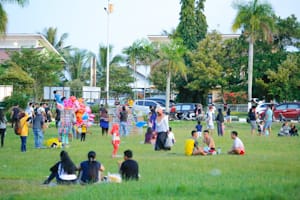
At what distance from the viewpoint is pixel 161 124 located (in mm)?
24969

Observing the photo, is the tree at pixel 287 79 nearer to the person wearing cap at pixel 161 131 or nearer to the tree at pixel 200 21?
the tree at pixel 200 21

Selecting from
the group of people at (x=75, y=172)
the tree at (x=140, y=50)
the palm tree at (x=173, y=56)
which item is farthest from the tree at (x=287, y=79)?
the group of people at (x=75, y=172)

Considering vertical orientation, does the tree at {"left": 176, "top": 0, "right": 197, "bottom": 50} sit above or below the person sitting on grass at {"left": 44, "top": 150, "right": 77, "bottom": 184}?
above

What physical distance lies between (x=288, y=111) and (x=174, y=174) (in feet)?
110

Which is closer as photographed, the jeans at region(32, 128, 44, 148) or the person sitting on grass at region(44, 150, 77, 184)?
the person sitting on grass at region(44, 150, 77, 184)

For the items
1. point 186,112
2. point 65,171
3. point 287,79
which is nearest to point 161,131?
point 65,171

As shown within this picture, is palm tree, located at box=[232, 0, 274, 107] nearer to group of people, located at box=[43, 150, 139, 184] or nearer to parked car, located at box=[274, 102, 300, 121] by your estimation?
parked car, located at box=[274, 102, 300, 121]

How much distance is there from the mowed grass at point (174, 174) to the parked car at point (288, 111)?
2096 cm

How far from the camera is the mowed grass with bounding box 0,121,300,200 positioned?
12273 millimetres

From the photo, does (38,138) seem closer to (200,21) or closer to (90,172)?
(90,172)

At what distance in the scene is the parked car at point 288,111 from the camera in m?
47.8

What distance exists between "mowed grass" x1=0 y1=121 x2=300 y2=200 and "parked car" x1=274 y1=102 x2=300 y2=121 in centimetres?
2096

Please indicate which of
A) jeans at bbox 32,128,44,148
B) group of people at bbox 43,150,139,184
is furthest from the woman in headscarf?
group of people at bbox 43,150,139,184

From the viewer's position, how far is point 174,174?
16172 mm
